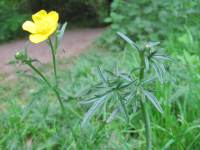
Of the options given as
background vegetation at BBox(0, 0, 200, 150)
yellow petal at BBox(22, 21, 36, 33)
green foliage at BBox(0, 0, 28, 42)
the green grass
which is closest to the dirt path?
green foliage at BBox(0, 0, 28, 42)

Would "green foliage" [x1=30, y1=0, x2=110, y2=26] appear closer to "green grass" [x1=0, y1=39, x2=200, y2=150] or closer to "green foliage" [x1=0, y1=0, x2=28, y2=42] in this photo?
"green foliage" [x1=0, y1=0, x2=28, y2=42]

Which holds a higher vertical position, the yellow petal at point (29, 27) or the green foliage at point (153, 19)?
the yellow petal at point (29, 27)

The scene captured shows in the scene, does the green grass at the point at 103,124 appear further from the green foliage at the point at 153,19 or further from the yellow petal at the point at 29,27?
the green foliage at the point at 153,19

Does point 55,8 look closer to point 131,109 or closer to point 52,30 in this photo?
point 131,109

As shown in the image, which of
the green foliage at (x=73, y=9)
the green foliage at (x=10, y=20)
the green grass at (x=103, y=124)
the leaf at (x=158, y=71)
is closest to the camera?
the leaf at (x=158, y=71)

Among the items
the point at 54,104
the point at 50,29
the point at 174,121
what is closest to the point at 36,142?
the point at 54,104

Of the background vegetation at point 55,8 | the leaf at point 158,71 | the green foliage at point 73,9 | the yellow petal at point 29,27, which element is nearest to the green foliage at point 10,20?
the background vegetation at point 55,8

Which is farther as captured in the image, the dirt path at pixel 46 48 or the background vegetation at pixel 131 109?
the dirt path at pixel 46 48
